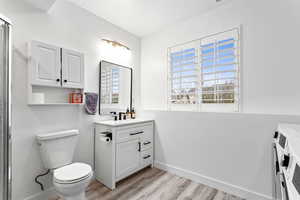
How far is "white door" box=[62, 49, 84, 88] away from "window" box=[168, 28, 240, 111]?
1533 millimetres

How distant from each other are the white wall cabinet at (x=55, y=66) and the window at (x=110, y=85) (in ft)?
1.48

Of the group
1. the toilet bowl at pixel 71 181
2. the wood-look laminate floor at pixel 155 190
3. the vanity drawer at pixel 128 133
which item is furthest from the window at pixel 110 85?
the wood-look laminate floor at pixel 155 190

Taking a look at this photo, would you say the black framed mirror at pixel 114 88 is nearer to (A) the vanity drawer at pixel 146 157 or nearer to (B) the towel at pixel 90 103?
(B) the towel at pixel 90 103

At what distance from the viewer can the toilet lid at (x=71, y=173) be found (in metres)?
1.40

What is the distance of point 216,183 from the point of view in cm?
200

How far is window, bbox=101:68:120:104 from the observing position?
2.42m

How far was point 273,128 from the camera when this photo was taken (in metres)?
1.63

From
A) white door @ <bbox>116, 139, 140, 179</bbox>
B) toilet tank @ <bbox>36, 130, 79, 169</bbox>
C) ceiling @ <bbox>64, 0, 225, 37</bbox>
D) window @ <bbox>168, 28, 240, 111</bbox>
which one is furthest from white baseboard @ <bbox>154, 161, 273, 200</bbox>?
ceiling @ <bbox>64, 0, 225, 37</bbox>

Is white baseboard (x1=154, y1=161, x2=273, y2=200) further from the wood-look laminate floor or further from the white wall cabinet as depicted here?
the white wall cabinet

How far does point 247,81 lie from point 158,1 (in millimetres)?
1698

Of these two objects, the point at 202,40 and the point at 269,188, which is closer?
the point at 269,188

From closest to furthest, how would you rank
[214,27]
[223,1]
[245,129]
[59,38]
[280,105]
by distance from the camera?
1. [280,105]
2. [245,129]
3. [59,38]
4. [223,1]
5. [214,27]

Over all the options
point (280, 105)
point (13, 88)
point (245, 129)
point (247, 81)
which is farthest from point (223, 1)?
point (13, 88)

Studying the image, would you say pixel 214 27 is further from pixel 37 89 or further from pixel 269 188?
pixel 37 89
